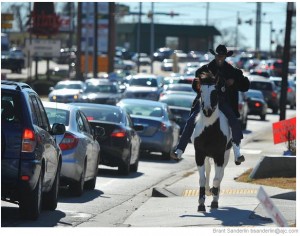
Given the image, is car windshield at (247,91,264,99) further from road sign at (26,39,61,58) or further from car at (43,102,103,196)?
car at (43,102,103,196)

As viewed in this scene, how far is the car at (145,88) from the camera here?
151ft

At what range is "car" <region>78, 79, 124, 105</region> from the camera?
4334cm

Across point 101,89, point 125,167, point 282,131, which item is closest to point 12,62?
point 101,89

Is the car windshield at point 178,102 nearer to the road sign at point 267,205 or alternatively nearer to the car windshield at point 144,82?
the car windshield at point 144,82

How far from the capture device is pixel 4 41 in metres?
103

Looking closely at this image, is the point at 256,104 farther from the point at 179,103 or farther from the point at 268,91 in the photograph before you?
the point at 179,103

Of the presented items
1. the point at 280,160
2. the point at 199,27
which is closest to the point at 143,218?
the point at 280,160

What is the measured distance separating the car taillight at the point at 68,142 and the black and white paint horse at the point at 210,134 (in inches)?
93.0

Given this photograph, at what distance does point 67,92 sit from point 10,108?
1363 inches

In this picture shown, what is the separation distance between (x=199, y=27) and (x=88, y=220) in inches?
5374

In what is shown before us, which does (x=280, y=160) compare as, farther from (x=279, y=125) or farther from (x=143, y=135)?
(x=143, y=135)

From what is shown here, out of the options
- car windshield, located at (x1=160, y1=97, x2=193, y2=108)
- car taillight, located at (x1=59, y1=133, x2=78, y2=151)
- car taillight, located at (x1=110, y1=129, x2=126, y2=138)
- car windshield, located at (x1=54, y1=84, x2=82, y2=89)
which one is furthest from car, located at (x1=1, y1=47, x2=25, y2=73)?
car taillight, located at (x1=59, y1=133, x2=78, y2=151)

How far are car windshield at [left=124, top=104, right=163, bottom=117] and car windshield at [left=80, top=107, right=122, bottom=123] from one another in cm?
509

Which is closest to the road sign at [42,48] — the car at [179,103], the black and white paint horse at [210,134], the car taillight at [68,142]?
the car at [179,103]
